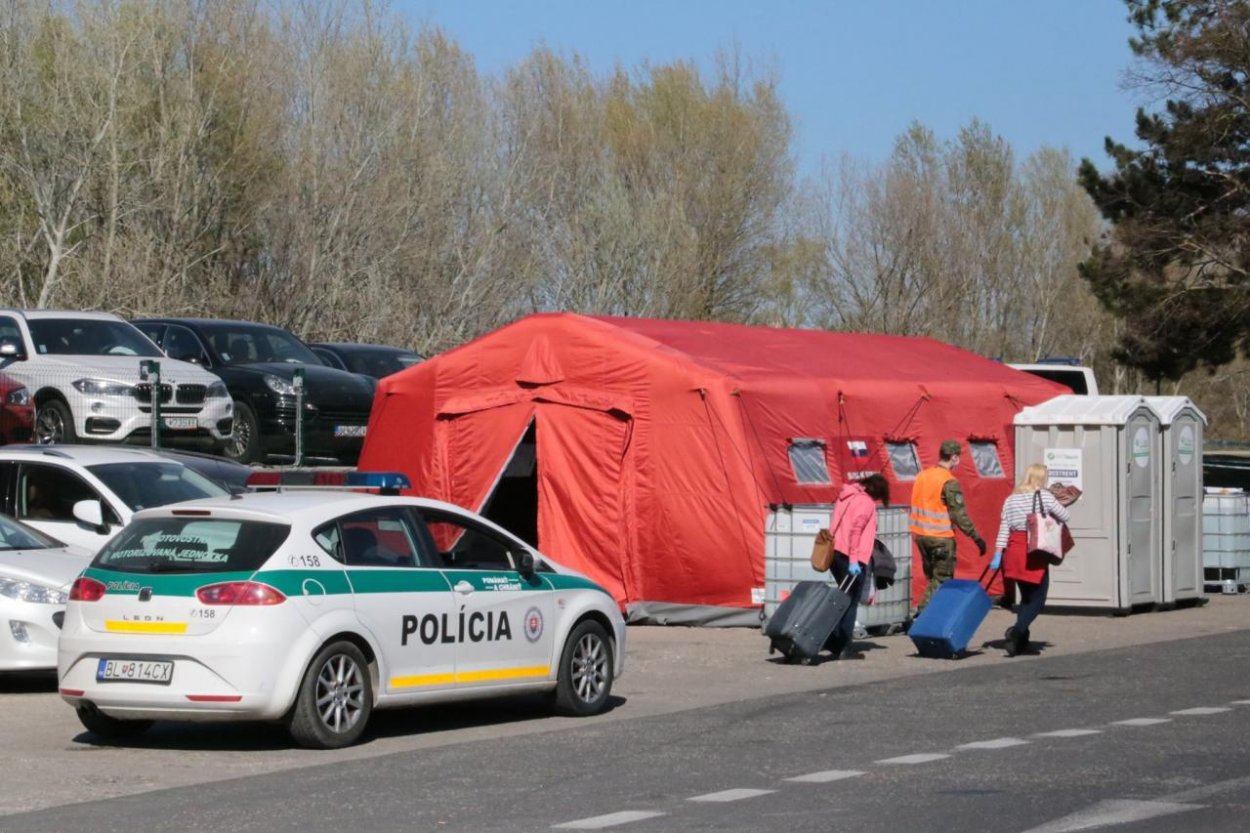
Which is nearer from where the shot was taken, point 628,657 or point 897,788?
point 897,788

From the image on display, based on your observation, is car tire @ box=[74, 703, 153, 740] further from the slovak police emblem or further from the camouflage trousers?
the camouflage trousers

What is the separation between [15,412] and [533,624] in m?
11.6

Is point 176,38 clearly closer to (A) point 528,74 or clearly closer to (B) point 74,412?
(A) point 528,74

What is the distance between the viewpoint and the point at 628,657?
16.8 m

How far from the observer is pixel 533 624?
1265 centimetres

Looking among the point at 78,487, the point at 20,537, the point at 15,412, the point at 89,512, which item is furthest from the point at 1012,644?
the point at 15,412

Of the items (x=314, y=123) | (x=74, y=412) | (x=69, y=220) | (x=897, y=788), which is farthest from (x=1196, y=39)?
(x=897, y=788)

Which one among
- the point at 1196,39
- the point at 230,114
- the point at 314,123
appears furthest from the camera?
the point at 314,123

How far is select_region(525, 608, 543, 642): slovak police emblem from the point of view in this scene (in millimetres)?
12602

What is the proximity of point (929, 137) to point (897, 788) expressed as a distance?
205 feet

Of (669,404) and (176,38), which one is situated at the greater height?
(176,38)

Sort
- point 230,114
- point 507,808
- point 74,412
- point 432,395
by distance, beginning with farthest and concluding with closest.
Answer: point 230,114, point 74,412, point 432,395, point 507,808

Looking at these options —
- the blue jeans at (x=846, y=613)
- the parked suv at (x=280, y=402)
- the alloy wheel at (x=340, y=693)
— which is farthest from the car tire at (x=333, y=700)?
the parked suv at (x=280, y=402)

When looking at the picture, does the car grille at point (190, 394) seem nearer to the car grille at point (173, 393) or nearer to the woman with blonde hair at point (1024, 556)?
the car grille at point (173, 393)
